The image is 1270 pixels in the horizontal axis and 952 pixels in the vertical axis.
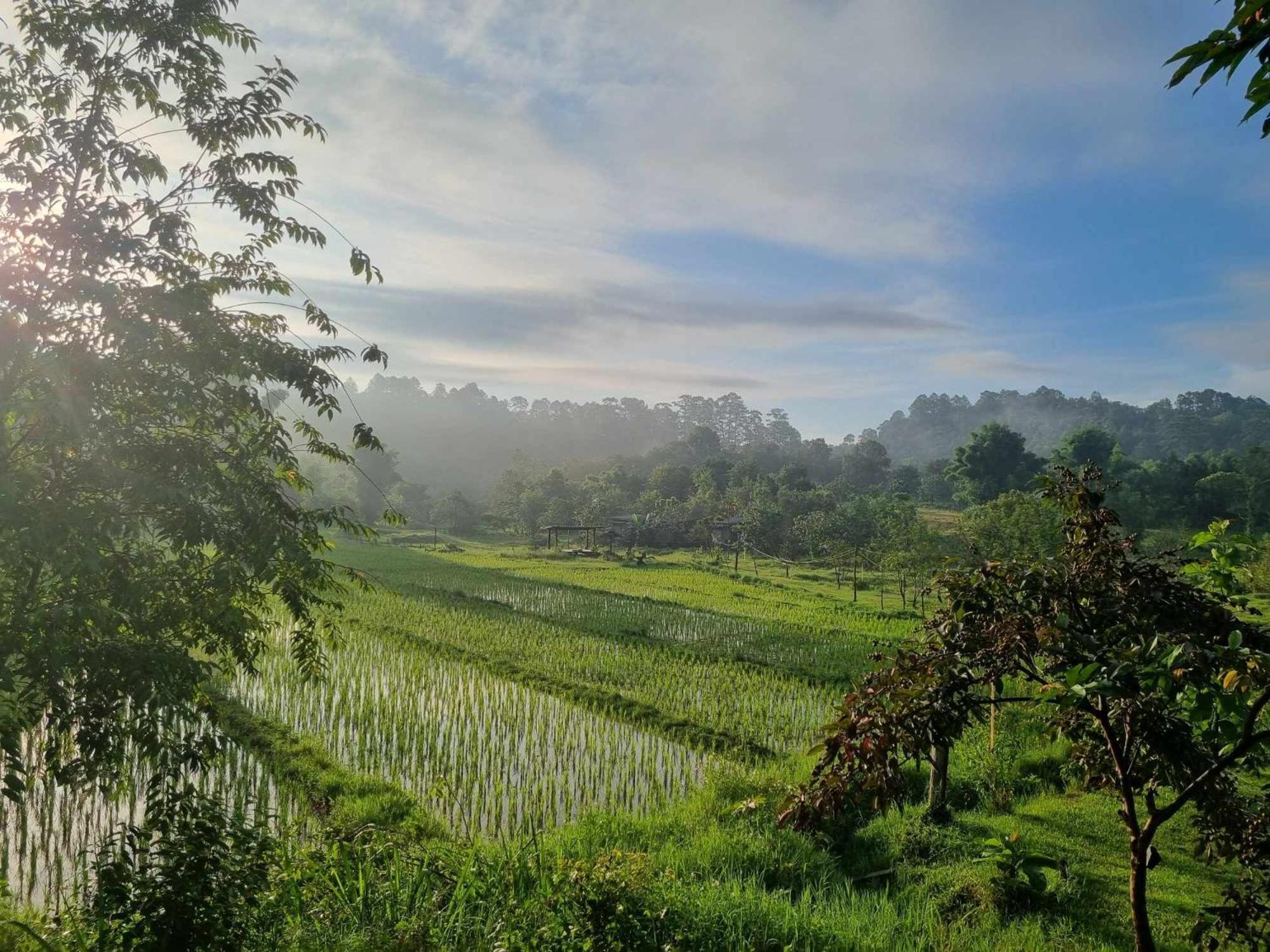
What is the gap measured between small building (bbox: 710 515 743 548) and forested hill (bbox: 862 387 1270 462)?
40.6m

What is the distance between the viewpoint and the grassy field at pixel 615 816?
4.61m

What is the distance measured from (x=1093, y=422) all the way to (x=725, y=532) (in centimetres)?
11360

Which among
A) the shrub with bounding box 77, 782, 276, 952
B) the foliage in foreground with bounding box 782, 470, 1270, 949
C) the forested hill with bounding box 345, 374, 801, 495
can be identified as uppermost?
the forested hill with bounding box 345, 374, 801, 495

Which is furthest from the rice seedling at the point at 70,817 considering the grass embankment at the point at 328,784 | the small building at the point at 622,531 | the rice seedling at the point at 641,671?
the small building at the point at 622,531

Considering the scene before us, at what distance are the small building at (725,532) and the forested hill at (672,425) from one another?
127 ft

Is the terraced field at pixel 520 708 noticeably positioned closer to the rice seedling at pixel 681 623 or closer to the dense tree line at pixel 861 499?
the rice seedling at pixel 681 623

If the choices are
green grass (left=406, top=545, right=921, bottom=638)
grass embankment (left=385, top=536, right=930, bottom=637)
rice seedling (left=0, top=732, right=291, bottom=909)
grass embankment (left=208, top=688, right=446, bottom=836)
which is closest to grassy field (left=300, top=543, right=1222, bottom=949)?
grass embankment (left=208, top=688, right=446, bottom=836)

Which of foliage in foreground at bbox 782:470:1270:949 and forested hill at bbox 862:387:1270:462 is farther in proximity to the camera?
forested hill at bbox 862:387:1270:462

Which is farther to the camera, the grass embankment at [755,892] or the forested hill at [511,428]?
the forested hill at [511,428]

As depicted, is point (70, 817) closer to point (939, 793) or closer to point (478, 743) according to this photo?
point (478, 743)

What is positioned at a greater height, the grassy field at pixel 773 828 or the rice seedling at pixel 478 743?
the grassy field at pixel 773 828

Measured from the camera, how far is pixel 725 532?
4738 centimetres

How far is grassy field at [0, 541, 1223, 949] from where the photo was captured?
461cm

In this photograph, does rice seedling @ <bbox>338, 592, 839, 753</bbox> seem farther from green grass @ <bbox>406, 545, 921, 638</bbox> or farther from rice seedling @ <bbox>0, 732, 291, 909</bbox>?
green grass @ <bbox>406, 545, 921, 638</bbox>
